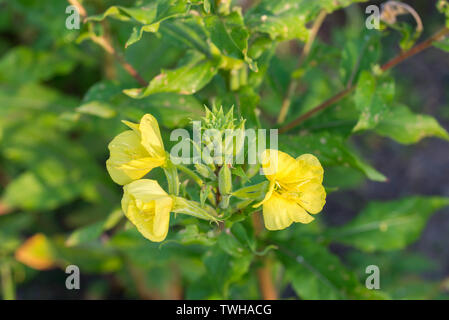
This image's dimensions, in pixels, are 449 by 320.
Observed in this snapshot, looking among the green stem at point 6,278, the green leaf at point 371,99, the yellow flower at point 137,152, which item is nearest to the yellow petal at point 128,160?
the yellow flower at point 137,152

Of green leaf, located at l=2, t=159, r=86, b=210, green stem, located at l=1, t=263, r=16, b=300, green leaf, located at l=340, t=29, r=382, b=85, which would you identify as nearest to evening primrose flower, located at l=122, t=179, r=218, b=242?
green leaf, located at l=340, t=29, r=382, b=85

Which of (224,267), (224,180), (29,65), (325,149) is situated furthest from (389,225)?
(29,65)

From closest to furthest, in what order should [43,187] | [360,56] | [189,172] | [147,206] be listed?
1. [147,206]
2. [189,172]
3. [360,56]
4. [43,187]

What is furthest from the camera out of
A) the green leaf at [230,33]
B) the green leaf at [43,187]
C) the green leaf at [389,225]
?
the green leaf at [43,187]

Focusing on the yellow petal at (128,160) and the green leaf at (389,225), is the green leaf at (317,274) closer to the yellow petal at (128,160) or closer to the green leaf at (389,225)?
the green leaf at (389,225)

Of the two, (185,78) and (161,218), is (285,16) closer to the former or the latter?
(185,78)

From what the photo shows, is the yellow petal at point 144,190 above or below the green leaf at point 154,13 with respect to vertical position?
below
